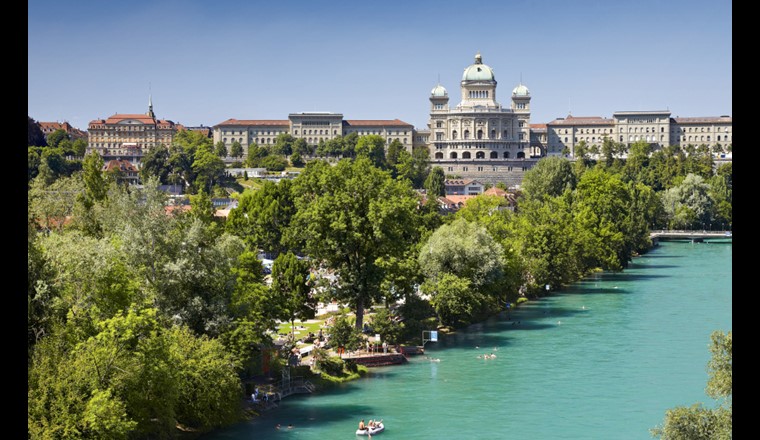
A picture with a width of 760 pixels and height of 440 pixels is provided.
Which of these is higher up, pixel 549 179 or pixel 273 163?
pixel 273 163

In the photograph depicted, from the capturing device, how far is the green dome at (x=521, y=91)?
14175 cm

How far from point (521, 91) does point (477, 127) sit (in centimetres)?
1205

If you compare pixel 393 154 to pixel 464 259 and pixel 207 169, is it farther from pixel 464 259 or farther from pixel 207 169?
pixel 464 259

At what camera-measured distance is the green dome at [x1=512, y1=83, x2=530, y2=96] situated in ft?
465

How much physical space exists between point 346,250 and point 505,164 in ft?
317

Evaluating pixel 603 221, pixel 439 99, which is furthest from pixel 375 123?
pixel 603 221

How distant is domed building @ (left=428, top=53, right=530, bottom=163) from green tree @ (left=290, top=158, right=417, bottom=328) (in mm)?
96921

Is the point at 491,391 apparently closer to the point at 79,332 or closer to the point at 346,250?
the point at 346,250

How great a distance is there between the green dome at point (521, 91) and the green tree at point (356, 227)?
10971cm

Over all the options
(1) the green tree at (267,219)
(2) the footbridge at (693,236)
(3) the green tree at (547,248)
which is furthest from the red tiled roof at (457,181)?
(1) the green tree at (267,219)

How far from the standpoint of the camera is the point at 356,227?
1330 inches
